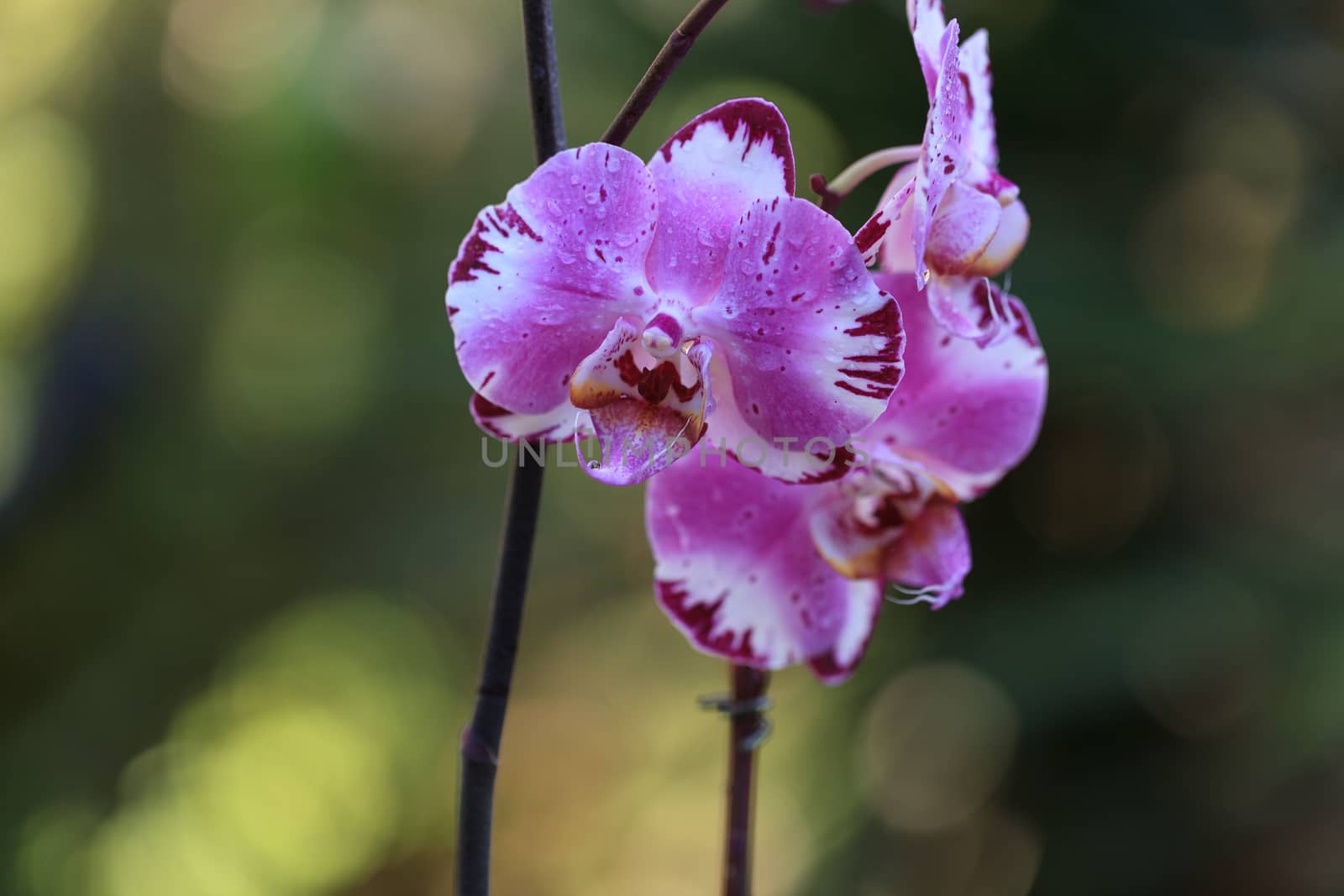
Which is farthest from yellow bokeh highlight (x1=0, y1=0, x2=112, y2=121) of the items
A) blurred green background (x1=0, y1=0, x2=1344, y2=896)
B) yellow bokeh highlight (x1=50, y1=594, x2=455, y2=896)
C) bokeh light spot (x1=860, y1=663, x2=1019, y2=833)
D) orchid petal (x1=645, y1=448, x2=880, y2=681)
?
orchid petal (x1=645, y1=448, x2=880, y2=681)

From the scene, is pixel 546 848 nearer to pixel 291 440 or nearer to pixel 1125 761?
pixel 291 440

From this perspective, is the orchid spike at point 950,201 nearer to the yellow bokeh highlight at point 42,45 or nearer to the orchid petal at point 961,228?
the orchid petal at point 961,228

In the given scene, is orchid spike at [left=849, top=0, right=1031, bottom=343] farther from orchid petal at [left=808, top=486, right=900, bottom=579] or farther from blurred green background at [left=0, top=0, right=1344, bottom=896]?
blurred green background at [left=0, top=0, right=1344, bottom=896]

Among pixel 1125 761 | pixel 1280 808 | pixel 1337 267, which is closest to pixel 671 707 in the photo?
pixel 1125 761

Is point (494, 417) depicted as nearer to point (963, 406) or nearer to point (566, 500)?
point (963, 406)

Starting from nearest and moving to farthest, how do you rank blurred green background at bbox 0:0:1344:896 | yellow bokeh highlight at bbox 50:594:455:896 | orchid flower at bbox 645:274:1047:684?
orchid flower at bbox 645:274:1047:684, blurred green background at bbox 0:0:1344:896, yellow bokeh highlight at bbox 50:594:455:896

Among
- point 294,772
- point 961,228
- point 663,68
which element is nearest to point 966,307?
point 961,228
